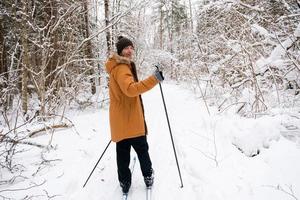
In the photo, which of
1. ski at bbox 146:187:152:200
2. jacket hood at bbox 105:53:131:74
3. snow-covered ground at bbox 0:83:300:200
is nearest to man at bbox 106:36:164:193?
jacket hood at bbox 105:53:131:74

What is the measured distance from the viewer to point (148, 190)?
3.60 m

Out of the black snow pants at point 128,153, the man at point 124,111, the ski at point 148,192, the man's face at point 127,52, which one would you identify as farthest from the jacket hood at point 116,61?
the ski at point 148,192

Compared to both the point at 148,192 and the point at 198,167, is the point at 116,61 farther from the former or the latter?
the point at 198,167

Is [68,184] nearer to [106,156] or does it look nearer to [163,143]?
[106,156]

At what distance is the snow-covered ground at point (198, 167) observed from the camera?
3.37 metres

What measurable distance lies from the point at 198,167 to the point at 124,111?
152 centimetres

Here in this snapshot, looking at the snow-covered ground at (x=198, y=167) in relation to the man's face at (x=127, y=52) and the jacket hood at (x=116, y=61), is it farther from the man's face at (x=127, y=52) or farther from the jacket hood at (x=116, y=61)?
the man's face at (x=127, y=52)

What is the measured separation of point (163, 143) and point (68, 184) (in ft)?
6.97

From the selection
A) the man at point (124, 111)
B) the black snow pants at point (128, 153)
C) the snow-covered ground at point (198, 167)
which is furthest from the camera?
the black snow pants at point (128, 153)

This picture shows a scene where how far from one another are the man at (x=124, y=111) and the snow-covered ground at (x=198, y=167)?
49 cm

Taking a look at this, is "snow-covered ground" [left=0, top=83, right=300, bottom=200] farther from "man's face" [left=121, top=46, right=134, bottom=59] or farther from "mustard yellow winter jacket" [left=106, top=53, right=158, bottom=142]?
"man's face" [left=121, top=46, right=134, bottom=59]

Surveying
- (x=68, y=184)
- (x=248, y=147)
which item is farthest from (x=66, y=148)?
(x=248, y=147)

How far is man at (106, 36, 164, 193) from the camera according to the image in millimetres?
3242

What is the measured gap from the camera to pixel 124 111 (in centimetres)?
338
